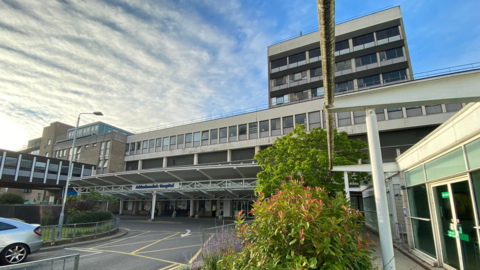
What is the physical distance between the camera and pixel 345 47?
3619 cm

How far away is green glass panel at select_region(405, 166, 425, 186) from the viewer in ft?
26.9

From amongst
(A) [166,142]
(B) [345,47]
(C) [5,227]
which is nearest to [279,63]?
(B) [345,47]

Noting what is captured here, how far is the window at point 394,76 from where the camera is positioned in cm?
3174

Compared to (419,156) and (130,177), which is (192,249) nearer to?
(419,156)

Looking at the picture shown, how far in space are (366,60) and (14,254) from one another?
38786mm

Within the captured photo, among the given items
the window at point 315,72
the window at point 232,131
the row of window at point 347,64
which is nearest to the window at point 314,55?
the window at point 315,72

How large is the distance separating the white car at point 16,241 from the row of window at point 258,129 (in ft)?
90.3

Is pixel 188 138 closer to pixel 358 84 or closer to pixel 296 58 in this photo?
pixel 296 58

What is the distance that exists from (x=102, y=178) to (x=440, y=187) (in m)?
38.2

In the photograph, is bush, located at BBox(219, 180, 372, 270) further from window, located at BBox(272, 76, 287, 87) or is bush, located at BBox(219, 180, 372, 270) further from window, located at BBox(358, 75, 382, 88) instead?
window, located at BBox(272, 76, 287, 87)

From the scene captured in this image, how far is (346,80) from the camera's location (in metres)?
34.9

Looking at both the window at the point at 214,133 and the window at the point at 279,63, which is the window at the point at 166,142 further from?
the window at the point at 279,63

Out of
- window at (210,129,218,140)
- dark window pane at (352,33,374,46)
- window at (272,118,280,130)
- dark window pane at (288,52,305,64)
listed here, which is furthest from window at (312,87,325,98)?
window at (210,129,218,140)

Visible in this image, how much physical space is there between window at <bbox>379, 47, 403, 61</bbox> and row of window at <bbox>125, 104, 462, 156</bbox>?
9436 mm
